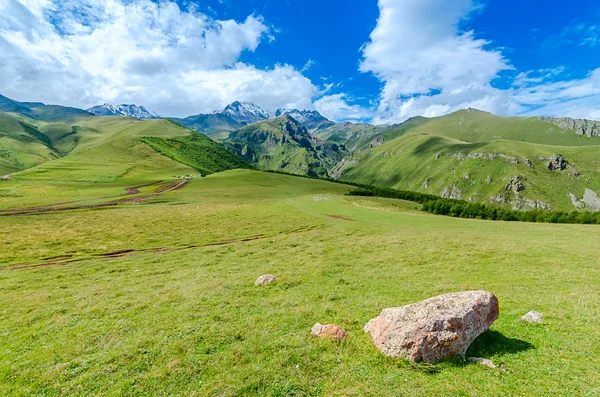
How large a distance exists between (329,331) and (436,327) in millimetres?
5356

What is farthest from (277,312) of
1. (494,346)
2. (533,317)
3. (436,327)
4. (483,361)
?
(533,317)

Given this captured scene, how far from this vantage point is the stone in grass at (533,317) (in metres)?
15.0

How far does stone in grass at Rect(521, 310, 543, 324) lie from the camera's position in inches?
591

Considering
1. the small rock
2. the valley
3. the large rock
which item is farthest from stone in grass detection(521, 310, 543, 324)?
the small rock

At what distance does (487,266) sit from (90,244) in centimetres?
5412

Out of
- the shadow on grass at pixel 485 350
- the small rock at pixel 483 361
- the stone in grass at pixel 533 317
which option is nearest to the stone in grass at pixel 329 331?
the shadow on grass at pixel 485 350

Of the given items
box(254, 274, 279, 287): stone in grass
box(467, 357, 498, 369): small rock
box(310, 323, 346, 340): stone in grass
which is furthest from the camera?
box(254, 274, 279, 287): stone in grass

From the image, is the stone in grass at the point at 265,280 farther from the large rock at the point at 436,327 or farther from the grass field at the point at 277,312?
the large rock at the point at 436,327

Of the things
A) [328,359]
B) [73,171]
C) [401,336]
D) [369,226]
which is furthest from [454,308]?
[73,171]

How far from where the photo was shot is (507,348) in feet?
41.5

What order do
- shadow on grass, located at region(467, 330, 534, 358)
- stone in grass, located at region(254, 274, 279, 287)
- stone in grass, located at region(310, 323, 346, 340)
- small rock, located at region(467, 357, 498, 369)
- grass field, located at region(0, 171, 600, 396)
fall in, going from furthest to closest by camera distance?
1. stone in grass, located at region(254, 274, 279, 287)
2. stone in grass, located at region(310, 323, 346, 340)
3. shadow on grass, located at region(467, 330, 534, 358)
4. small rock, located at region(467, 357, 498, 369)
5. grass field, located at region(0, 171, 600, 396)

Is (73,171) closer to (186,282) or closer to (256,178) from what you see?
(256,178)

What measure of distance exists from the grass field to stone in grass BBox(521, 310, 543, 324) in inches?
18.3

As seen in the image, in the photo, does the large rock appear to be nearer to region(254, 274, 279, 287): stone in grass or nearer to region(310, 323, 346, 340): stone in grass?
region(310, 323, 346, 340): stone in grass
